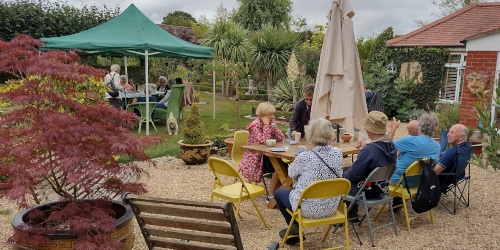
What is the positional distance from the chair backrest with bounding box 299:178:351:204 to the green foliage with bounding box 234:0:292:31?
3747 cm

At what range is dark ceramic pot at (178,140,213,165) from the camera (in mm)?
7781

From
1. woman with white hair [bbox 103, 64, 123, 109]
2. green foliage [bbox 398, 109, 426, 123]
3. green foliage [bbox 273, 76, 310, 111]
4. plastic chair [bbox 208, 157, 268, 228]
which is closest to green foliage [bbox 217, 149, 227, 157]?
woman with white hair [bbox 103, 64, 123, 109]

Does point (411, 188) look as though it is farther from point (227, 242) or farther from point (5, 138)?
point (5, 138)

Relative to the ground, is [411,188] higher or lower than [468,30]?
lower

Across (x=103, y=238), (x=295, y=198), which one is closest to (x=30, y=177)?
(x=103, y=238)

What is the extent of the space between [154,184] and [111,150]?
10.9 feet

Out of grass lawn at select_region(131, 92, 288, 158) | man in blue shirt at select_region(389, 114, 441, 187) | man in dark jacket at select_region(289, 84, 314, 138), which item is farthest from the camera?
grass lawn at select_region(131, 92, 288, 158)

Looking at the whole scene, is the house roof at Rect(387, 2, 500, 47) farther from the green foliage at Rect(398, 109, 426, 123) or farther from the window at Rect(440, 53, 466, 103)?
the green foliage at Rect(398, 109, 426, 123)

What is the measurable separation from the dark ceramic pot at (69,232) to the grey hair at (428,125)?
11.5ft

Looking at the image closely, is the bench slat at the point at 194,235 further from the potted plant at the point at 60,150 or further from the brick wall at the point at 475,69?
the brick wall at the point at 475,69

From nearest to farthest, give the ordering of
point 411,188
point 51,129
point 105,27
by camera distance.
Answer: point 51,129 → point 411,188 → point 105,27

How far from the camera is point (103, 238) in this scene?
3.31 m

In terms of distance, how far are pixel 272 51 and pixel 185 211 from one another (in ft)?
55.6

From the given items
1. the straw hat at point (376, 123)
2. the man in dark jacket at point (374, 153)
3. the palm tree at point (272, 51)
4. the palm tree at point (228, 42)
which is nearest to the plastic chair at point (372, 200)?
the man in dark jacket at point (374, 153)
